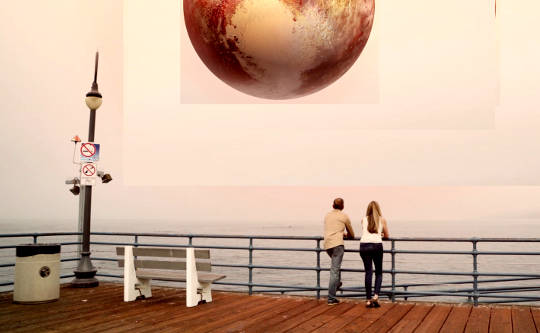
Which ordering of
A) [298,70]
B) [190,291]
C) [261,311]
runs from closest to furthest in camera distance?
[298,70]
[261,311]
[190,291]

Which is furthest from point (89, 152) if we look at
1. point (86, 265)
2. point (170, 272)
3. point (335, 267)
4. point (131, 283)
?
point (335, 267)

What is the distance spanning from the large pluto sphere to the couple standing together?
15.7 feet

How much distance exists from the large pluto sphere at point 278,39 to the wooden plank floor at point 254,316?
3.93 metres

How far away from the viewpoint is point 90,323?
6.13 meters

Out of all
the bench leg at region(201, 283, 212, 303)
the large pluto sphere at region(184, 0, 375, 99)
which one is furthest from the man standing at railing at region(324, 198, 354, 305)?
the large pluto sphere at region(184, 0, 375, 99)

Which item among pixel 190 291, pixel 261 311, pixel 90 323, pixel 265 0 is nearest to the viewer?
pixel 265 0

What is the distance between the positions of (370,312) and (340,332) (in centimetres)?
141

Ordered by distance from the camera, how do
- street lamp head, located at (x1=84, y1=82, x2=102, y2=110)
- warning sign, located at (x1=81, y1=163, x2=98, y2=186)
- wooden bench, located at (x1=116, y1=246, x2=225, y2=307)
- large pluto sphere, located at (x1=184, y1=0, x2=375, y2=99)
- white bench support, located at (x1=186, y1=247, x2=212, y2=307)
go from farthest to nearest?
street lamp head, located at (x1=84, y1=82, x2=102, y2=110), warning sign, located at (x1=81, y1=163, x2=98, y2=186), wooden bench, located at (x1=116, y1=246, x2=225, y2=307), white bench support, located at (x1=186, y1=247, x2=212, y2=307), large pluto sphere, located at (x1=184, y1=0, x2=375, y2=99)

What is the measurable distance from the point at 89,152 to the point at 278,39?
8.35 metres

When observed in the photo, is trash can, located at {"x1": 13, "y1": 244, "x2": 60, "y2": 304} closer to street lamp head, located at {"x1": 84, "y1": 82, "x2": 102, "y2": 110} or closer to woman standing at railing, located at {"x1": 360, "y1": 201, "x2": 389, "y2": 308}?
street lamp head, located at {"x1": 84, "y1": 82, "x2": 102, "y2": 110}

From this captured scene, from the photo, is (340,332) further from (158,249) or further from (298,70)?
(298,70)

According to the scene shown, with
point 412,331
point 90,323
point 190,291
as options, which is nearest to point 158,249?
point 190,291

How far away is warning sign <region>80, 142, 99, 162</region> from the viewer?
9773 millimetres

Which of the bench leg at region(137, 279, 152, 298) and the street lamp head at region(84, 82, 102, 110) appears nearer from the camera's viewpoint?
the bench leg at region(137, 279, 152, 298)
